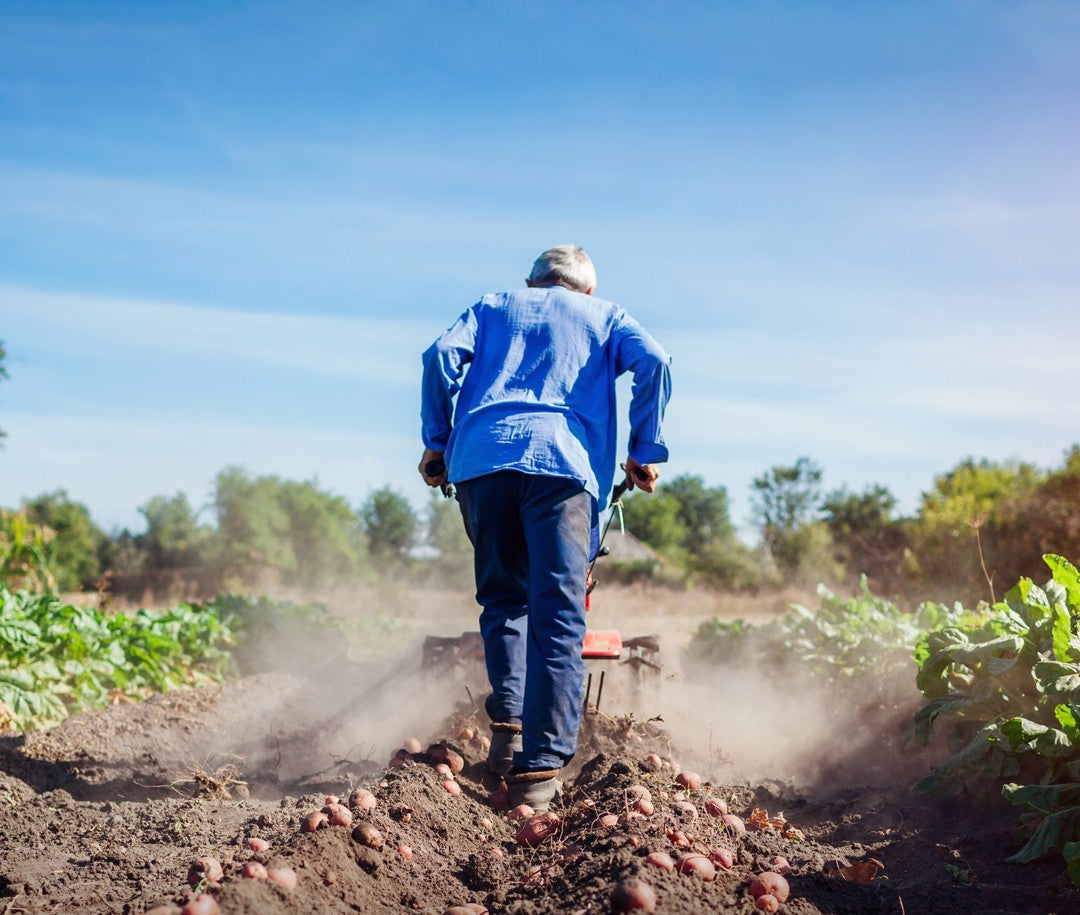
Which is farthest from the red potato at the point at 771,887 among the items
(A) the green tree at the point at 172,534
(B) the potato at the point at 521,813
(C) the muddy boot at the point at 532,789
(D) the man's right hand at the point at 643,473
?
(A) the green tree at the point at 172,534

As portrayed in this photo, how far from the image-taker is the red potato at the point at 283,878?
2.70m

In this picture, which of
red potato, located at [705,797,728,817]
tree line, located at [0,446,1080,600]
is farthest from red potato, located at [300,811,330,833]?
tree line, located at [0,446,1080,600]

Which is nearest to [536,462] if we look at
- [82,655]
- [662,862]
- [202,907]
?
[662,862]

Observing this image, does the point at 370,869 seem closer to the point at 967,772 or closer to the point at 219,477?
the point at 967,772

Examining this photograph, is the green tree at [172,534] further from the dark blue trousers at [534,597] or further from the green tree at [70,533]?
the dark blue trousers at [534,597]

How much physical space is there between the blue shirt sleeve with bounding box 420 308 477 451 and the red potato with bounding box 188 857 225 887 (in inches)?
83.6

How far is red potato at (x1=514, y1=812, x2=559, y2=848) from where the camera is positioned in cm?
347

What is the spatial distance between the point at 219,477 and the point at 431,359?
25950 millimetres

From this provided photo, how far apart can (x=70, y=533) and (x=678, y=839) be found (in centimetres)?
2947

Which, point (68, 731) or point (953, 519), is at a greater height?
point (953, 519)

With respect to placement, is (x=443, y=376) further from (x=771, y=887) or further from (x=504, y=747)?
(x=771, y=887)

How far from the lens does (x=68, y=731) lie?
20.2ft

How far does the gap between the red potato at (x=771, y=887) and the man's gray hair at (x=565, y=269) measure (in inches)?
110

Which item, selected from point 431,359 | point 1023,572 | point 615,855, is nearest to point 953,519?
point 1023,572
